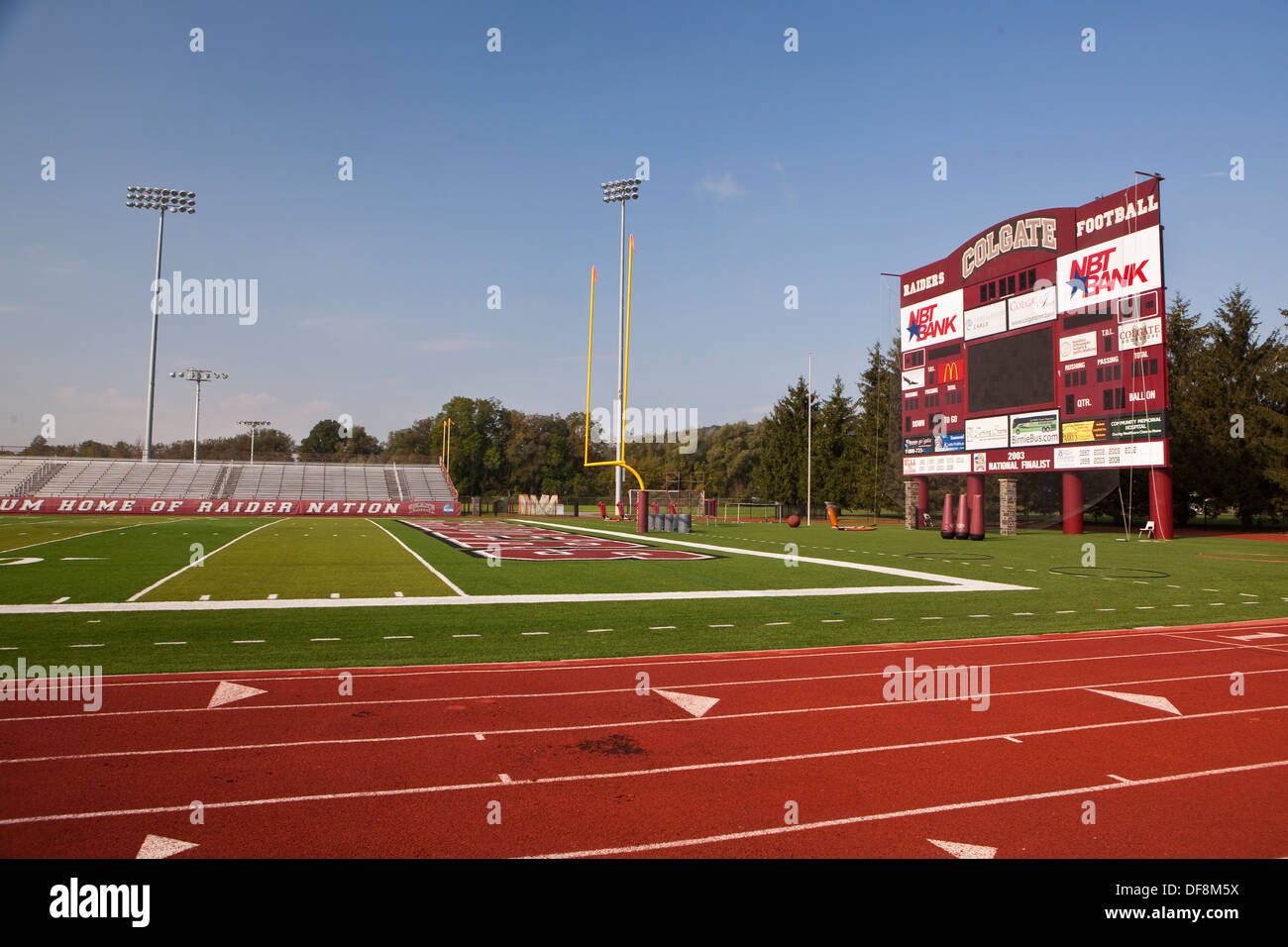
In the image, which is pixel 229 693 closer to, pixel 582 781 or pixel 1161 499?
pixel 582 781

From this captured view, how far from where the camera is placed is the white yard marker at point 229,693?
6.91m

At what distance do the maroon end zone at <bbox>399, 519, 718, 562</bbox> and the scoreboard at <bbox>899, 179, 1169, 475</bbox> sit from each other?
18760mm

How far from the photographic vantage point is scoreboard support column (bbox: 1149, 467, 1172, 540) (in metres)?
30.9

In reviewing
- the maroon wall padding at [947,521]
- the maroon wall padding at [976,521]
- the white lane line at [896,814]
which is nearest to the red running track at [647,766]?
Answer: the white lane line at [896,814]

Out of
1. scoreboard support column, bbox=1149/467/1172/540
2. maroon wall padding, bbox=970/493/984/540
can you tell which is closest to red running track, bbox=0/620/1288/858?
maroon wall padding, bbox=970/493/984/540

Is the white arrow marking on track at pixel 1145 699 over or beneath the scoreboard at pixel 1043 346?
beneath

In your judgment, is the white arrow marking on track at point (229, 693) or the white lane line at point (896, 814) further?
the white arrow marking on track at point (229, 693)

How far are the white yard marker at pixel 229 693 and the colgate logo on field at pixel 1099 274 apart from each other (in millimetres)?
32921

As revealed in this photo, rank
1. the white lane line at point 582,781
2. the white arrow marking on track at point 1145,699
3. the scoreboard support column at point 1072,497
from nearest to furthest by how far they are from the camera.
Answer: the white lane line at point 582,781 < the white arrow marking on track at point 1145,699 < the scoreboard support column at point 1072,497

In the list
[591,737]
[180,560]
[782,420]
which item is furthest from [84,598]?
[782,420]

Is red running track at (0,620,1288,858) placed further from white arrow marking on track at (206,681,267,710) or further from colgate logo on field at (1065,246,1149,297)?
colgate logo on field at (1065,246,1149,297)

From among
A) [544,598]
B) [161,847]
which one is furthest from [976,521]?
[161,847]

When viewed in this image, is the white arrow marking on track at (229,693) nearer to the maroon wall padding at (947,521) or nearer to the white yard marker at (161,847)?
the white yard marker at (161,847)
